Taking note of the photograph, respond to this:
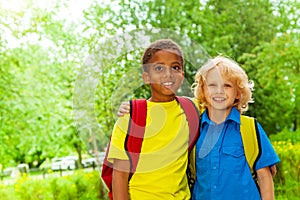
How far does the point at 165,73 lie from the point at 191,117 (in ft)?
0.65

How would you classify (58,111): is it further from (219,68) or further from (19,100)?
(219,68)

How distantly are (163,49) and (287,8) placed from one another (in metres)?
7.23

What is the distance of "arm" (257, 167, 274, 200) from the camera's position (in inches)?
69.2

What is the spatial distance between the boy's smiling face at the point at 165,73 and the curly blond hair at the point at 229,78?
170 millimetres

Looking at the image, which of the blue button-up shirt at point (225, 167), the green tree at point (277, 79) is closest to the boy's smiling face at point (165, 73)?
the blue button-up shirt at point (225, 167)

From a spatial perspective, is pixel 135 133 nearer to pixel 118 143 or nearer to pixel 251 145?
pixel 118 143

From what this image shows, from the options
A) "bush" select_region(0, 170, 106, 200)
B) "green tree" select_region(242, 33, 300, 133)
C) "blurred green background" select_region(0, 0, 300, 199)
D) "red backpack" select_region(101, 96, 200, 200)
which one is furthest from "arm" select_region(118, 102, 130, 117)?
"green tree" select_region(242, 33, 300, 133)

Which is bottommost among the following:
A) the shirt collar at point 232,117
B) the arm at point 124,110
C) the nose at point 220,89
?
the shirt collar at point 232,117

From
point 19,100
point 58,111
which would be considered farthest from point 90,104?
point 58,111

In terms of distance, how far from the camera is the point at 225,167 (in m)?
1.75

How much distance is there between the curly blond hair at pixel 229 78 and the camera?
182cm

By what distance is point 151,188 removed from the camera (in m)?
1.66

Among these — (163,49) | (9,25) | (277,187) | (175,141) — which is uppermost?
(9,25)

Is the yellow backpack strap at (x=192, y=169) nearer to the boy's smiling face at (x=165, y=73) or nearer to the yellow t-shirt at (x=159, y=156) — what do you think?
the yellow t-shirt at (x=159, y=156)
